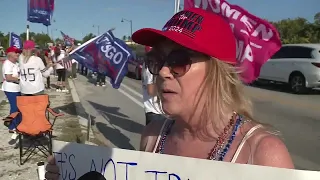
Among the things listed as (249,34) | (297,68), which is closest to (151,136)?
(249,34)

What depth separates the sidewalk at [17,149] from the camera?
482 centimetres

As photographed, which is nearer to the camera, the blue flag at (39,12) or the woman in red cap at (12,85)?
the woman in red cap at (12,85)

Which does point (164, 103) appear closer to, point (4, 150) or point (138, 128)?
point (4, 150)

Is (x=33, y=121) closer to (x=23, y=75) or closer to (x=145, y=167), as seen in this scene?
(x=23, y=75)

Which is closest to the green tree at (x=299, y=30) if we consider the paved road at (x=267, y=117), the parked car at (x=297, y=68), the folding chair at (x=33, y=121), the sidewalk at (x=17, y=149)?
the parked car at (x=297, y=68)

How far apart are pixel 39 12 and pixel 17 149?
10.4 m

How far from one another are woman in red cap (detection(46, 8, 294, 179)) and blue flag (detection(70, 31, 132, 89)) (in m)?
5.61

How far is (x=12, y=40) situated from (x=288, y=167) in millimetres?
15946

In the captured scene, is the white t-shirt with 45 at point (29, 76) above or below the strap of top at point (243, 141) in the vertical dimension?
below

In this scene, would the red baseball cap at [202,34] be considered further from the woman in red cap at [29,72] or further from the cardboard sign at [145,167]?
the woman in red cap at [29,72]

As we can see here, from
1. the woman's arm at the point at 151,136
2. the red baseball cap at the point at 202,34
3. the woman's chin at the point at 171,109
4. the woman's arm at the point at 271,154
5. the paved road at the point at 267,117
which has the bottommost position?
the paved road at the point at 267,117

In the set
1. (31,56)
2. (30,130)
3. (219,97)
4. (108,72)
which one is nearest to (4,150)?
(30,130)

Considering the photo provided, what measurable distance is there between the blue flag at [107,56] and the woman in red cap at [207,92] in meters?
5.61

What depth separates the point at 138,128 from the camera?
8.11 metres
